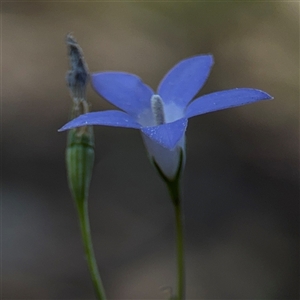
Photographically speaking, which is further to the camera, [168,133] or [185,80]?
[185,80]

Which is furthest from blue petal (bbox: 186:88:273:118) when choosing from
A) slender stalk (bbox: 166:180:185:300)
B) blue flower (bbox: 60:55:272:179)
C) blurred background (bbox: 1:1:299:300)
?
blurred background (bbox: 1:1:299:300)

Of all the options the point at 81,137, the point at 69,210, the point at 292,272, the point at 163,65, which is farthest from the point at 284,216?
the point at 81,137

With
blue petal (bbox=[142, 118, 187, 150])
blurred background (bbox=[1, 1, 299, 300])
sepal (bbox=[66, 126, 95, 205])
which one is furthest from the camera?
blurred background (bbox=[1, 1, 299, 300])

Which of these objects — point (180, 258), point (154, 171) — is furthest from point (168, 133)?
point (154, 171)

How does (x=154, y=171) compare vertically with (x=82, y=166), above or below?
below

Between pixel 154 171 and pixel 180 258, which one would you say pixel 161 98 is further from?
pixel 154 171

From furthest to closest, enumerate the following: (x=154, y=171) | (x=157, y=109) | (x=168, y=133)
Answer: (x=154, y=171), (x=157, y=109), (x=168, y=133)

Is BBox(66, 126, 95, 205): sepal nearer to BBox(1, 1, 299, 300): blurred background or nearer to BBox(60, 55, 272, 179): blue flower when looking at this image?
BBox(60, 55, 272, 179): blue flower

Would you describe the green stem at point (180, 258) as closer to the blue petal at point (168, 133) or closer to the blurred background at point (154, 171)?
the blue petal at point (168, 133)
